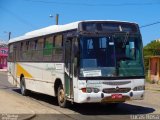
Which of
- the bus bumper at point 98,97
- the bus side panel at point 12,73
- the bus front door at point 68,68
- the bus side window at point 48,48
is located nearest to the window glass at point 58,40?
the bus side window at point 48,48

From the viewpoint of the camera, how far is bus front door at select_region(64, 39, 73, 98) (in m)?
14.8

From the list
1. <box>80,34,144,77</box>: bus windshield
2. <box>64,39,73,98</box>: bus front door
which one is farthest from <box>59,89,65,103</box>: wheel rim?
<box>80,34,144,77</box>: bus windshield

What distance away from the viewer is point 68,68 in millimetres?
15078

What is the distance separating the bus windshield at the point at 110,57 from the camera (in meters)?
13.9

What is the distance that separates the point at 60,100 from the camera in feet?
53.1

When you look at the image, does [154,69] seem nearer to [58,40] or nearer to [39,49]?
[39,49]

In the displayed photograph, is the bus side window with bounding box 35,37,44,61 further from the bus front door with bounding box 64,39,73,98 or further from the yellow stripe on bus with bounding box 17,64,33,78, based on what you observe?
the bus front door with bounding box 64,39,73,98

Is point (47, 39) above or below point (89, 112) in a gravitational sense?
above

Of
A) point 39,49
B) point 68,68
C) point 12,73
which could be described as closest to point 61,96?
point 68,68

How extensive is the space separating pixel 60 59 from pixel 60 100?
1.52 m

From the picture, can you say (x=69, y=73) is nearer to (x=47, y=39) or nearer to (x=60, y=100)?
(x=60, y=100)

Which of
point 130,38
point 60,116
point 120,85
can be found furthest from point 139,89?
point 60,116

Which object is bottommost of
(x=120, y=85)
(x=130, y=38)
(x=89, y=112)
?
(x=89, y=112)

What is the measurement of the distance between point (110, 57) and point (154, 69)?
29891 mm
